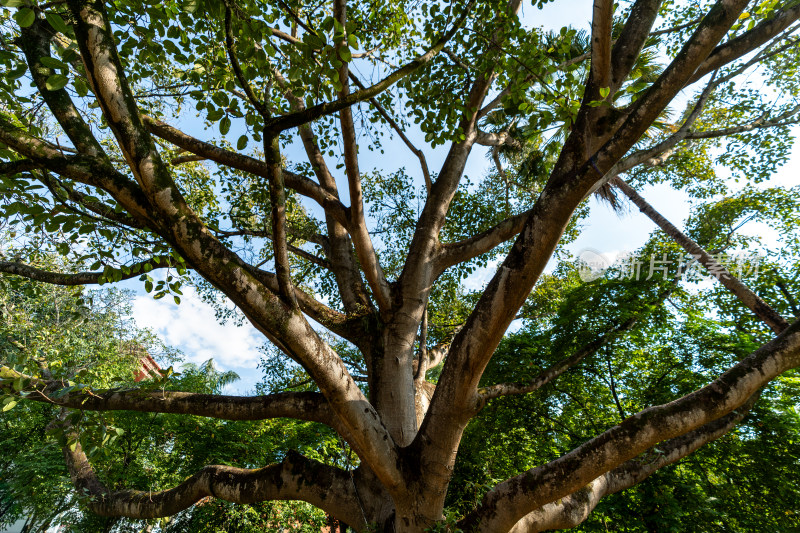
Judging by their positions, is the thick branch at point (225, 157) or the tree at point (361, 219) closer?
the tree at point (361, 219)

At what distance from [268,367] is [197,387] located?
7.16ft

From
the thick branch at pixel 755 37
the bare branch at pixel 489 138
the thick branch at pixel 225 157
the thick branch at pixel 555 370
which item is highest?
the bare branch at pixel 489 138

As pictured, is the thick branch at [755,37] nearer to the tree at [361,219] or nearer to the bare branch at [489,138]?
the tree at [361,219]

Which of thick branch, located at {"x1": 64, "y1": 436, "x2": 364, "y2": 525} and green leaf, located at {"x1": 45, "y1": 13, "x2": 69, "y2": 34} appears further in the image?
thick branch, located at {"x1": 64, "y1": 436, "x2": 364, "y2": 525}

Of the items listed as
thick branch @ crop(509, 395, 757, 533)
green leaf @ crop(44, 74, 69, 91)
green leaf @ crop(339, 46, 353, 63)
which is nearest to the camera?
green leaf @ crop(44, 74, 69, 91)

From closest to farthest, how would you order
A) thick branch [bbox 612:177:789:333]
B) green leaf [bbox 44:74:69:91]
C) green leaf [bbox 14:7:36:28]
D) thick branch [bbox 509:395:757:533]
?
green leaf [bbox 14:7:36:28]
green leaf [bbox 44:74:69:91]
thick branch [bbox 509:395:757:533]
thick branch [bbox 612:177:789:333]

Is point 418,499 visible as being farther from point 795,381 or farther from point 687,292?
point 687,292

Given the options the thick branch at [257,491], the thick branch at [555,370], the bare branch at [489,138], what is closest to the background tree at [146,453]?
the thick branch at [257,491]

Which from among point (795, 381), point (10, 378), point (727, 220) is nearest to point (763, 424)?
point (795, 381)

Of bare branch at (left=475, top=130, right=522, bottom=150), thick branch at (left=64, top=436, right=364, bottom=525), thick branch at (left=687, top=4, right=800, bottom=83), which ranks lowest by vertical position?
thick branch at (left=64, top=436, right=364, bottom=525)

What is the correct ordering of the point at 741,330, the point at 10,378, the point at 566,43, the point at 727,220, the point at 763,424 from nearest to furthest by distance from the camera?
1. the point at 10,378
2. the point at 566,43
3. the point at 763,424
4. the point at 741,330
5. the point at 727,220

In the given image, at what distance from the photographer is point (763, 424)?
4652 millimetres

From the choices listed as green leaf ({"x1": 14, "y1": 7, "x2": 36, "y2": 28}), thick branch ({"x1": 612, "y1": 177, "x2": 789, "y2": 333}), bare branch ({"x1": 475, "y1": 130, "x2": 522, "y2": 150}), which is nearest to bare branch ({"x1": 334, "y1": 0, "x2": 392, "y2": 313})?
green leaf ({"x1": 14, "y1": 7, "x2": 36, "y2": 28})

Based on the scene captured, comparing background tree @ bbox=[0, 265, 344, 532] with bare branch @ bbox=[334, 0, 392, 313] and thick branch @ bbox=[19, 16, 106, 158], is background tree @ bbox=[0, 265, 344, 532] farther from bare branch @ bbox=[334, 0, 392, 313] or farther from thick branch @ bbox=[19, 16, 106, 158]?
bare branch @ bbox=[334, 0, 392, 313]
